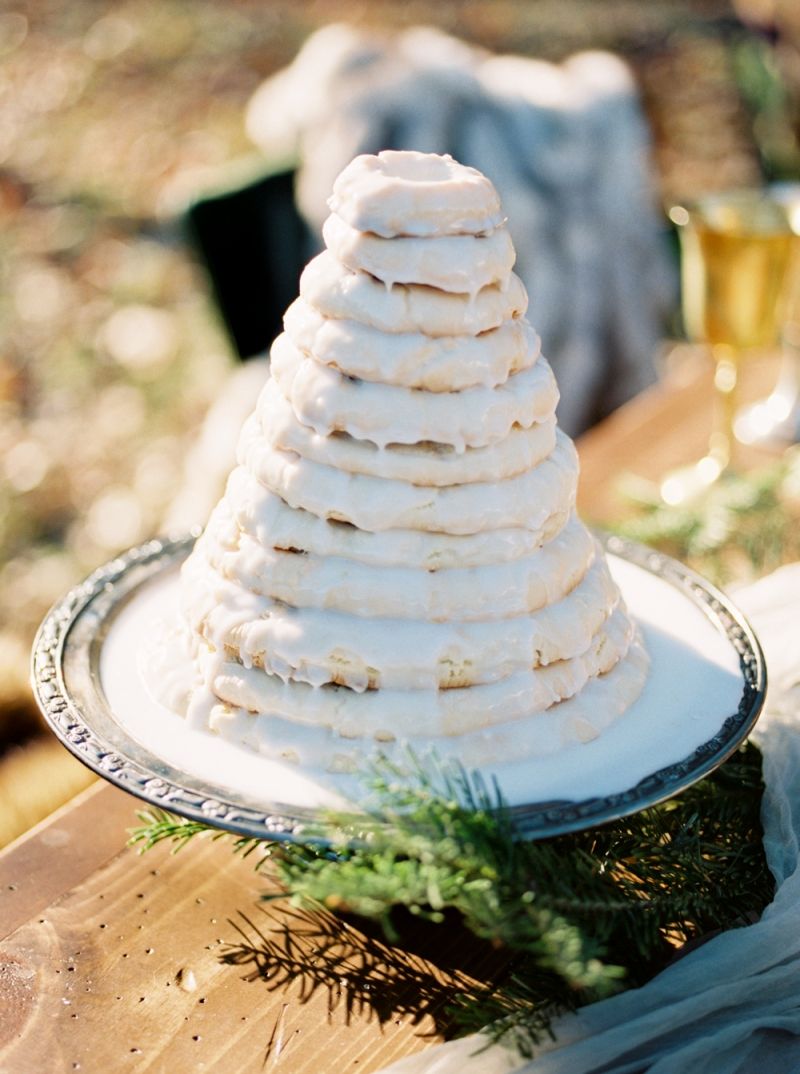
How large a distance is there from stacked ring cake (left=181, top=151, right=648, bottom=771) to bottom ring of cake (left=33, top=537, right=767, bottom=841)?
33 millimetres

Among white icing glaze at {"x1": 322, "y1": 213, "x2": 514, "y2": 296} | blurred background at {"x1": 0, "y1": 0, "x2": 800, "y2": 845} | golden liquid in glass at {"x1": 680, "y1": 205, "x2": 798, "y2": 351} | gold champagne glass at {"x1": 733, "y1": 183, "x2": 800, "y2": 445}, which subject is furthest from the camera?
blurred background at {"x1": 0, "y1": 0, "x2": 800, "y2": 845}

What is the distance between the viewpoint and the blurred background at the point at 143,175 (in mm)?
3316

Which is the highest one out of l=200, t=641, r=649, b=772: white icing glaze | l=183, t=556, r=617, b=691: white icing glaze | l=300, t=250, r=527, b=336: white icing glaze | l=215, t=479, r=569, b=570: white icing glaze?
l=300, t=250, r=527, b=336: white icing glaze

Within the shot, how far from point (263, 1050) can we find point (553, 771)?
334 mm

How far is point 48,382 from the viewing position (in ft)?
12.7

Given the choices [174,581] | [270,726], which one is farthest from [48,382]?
[270,726]

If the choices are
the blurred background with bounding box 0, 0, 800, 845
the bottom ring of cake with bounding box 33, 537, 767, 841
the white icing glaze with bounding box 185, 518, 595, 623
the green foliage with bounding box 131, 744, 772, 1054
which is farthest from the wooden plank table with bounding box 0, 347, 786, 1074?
the blurred background with bounding box 0, 0, 800, 845

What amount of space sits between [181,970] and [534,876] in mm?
358

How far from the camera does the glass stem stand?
1.99 meters

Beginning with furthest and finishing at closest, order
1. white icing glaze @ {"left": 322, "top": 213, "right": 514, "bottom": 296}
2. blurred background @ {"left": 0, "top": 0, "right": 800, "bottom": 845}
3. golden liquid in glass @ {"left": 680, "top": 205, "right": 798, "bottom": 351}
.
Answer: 1. blurred background @ {"left": 0, "top": 0, "right": 800, "bottom": 845}
2. golden liquid in glass @ {"left": 680, "top": 205, "right": 798, "bottom": 351}
3. white icing glaze @ {"left": 322, "top": 213, "right": 514, "bottom": 296}

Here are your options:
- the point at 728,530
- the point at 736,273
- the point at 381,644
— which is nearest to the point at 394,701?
the point at 381,644

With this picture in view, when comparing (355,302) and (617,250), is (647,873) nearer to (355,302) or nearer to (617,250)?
(355,302)

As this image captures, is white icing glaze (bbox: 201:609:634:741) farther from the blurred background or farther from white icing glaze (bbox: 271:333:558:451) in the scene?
the blurred background

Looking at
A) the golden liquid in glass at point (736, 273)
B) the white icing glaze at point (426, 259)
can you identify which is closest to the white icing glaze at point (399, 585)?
the white icing glaze at point (426, 259)
